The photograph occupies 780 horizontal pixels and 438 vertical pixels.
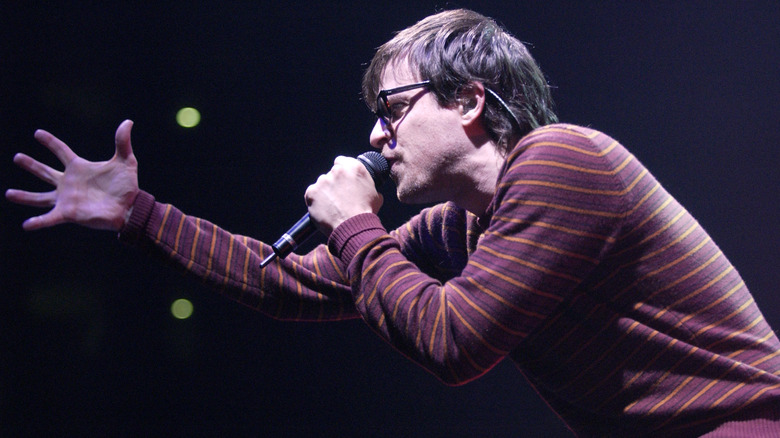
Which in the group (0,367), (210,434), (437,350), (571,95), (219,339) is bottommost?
(210,434)

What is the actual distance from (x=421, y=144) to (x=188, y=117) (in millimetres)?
1487

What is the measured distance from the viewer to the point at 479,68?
4.03 ft

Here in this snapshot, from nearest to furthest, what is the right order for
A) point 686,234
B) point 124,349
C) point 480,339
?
point 480,339 < point 686,234 < point 124,349

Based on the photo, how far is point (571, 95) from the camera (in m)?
2.47

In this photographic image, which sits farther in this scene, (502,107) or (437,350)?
(502,107)

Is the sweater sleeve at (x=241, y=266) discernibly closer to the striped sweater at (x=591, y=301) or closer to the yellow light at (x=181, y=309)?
the striped sweater at (x=591, y=301)

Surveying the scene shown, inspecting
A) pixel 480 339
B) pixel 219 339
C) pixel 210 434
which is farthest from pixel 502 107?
pixel 210 434

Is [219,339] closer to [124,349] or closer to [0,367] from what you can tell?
[124,349]

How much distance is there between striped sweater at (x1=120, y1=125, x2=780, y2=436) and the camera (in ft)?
2.83

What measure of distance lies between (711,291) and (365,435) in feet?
6.08

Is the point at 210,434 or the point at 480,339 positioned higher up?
the point at 480,339

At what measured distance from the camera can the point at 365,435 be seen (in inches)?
96.8

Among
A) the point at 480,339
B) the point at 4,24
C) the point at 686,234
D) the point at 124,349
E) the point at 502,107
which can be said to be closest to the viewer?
the point at 480,339

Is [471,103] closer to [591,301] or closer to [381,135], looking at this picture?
[381,135]
